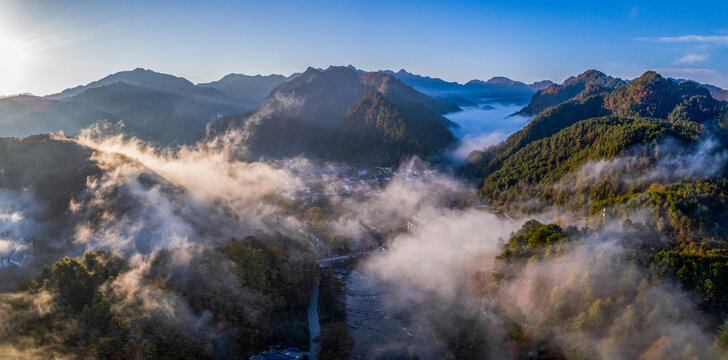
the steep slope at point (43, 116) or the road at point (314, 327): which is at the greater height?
the steep slope at point (43, 116)

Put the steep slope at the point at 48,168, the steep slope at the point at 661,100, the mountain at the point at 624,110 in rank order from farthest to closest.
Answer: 1. the steep slope at the point at 661,100
2. the mountain at the point at 624,110
3. the steep slope at the point at 48,168

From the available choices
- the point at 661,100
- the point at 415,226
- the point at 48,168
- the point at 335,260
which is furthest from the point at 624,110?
the point at 48,168

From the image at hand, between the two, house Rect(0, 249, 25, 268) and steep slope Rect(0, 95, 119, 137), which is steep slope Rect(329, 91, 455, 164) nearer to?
steep slope Rect(0, 95, 119, 137)

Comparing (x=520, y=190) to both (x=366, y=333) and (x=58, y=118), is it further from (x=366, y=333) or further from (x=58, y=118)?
(x=58, y=118)

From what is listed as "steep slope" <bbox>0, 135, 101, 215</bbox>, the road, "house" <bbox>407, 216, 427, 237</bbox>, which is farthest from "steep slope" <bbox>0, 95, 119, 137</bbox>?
"house" <bbox>407, 216, 427, 237</bbox>

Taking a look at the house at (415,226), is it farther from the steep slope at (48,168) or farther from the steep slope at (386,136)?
the steep slope at (386,136)

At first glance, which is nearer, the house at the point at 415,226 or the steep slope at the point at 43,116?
the house at the point at 415,226

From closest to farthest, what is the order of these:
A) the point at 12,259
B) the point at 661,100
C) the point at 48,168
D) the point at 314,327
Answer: the point at 12,259, the point at 314,327, the point at 48,168, the point at 661,100

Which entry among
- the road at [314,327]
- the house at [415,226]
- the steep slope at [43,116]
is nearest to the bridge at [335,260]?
the road at [314,327]

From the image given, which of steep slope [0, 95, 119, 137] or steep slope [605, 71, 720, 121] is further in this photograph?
steep slope [605, 71, 720, 121]

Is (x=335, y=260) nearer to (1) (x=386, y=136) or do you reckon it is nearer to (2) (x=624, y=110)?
(1) (x=386, y=136)

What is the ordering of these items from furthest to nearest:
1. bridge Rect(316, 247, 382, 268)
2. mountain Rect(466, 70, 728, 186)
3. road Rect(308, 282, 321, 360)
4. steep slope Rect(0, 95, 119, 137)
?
steep slope Rect(0, 95, 119, 137)
mountain Rect(466, 70, 728, 186)
bridge Rect(316, 247, 382, 268)
road Rect(308, 282, 321, 360)
